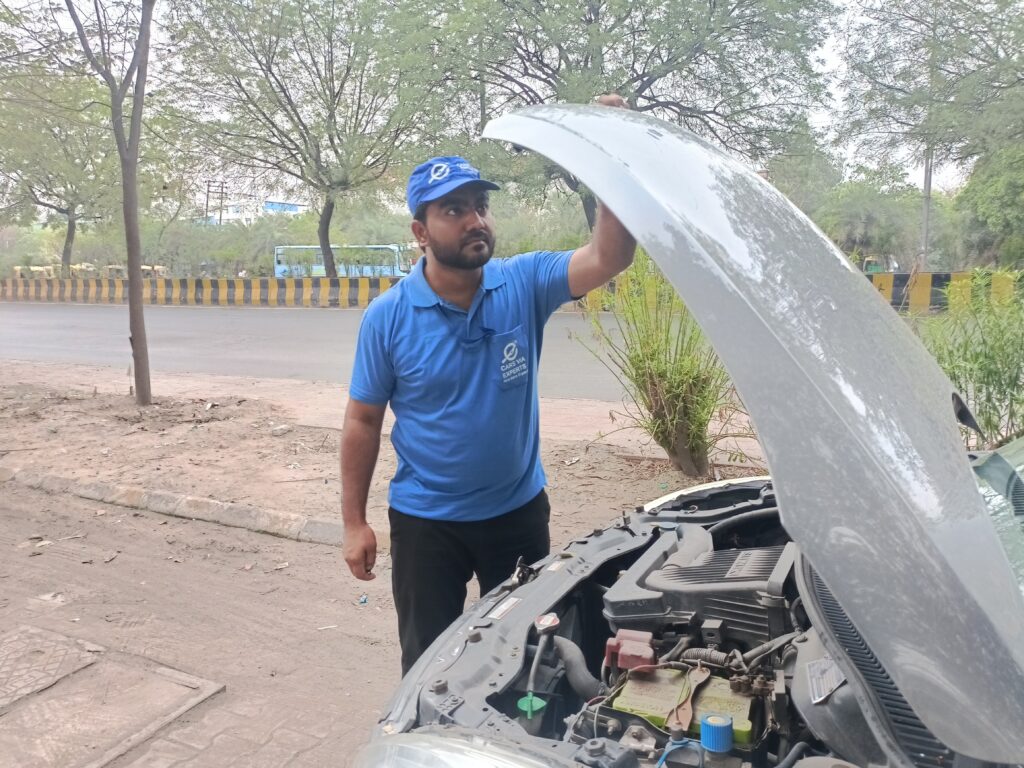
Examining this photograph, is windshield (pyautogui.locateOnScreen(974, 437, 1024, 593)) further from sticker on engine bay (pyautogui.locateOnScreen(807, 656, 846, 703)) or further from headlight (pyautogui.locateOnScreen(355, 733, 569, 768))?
headlight (pyautogui.locateOnScreen(355, 733, 569, 768))

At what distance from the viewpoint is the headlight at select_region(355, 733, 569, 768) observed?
1.45 meters

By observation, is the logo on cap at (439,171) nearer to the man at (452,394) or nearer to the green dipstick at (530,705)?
the man at (452,394)

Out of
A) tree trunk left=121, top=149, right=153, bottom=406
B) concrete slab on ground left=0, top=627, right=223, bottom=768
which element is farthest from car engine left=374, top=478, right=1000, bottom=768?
tree trunk left=121, top=149, right=153, bottom=406

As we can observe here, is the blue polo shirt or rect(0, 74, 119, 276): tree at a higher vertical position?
rect(0, 74, 119, 276): tree

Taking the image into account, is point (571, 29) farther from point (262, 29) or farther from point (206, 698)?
point (206, 698)

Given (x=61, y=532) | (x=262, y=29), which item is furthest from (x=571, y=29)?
(x=61, y=532)

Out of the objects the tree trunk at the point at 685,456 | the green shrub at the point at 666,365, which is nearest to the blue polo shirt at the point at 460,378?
the green shrub at the point at 666,365

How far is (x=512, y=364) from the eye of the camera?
2.55 meters

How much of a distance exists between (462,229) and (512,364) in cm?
44

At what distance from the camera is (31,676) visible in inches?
131

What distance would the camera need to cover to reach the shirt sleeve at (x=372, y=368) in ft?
8.27

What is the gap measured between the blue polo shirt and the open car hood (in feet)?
2.65

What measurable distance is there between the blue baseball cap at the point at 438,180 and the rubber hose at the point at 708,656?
1387 millimetres

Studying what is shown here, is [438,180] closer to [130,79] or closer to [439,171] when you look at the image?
[439,171]
